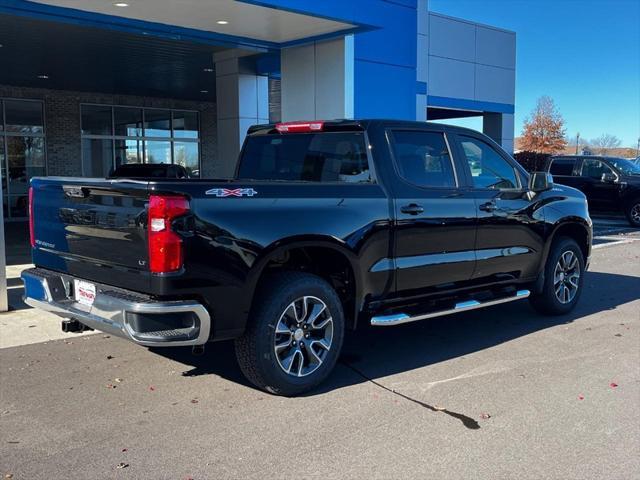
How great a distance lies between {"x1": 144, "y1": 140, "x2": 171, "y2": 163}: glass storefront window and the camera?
23.1 m

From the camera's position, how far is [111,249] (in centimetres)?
431

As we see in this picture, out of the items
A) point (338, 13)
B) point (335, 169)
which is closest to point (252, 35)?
point (338, 13)

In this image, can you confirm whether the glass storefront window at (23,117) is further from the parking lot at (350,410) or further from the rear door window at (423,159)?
the rear door window at (423,159)

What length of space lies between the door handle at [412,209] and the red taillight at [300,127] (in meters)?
1.06

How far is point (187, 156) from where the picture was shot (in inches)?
949

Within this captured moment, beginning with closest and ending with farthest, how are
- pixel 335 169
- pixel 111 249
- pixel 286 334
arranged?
pixel 111 249 < pixel 286 334 < pixel 335 169

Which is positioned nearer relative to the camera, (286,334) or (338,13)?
(286,334)

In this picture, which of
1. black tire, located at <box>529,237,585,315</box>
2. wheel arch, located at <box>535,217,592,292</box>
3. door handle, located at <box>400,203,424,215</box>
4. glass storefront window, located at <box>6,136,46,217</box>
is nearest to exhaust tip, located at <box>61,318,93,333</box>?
door handle, located at <box>400,203,424,215</box>

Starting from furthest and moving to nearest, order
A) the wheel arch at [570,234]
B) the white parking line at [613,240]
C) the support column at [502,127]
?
1. the support column at [502,127]
2. the white parking line at [613,240]
3. the wheel arch at [570,234]

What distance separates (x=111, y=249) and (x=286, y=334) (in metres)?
1.35

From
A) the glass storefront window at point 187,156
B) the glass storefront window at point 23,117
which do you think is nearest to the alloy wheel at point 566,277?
the glass storefront window at point 23,117

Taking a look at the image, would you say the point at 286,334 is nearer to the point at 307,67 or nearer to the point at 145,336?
the point at 145,336

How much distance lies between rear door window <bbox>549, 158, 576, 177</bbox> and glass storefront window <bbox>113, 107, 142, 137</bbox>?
1403 centimetres

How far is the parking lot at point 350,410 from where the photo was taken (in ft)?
12.0
